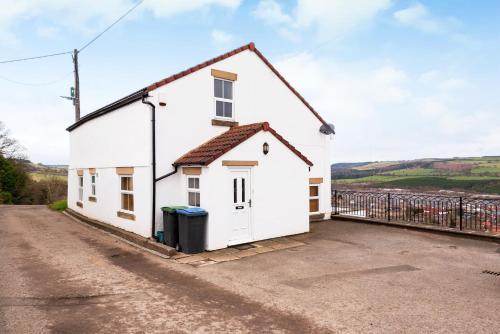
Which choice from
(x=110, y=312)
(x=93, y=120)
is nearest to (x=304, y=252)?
(x=110, y=312)

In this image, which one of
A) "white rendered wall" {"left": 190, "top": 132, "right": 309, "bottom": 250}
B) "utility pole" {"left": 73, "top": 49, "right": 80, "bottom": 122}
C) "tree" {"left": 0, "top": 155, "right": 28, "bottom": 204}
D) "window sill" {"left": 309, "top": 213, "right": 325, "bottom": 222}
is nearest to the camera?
"white rendered wall" {"left": 190, "top": 132, "right": 309, "bottom": 250}

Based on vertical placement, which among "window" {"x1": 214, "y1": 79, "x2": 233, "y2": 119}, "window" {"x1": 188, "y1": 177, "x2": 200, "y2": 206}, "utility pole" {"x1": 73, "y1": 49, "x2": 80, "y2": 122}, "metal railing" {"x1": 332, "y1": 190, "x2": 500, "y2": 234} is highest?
"utility pole" {"x1": 73, "y1": 49, "x2": 80, "y2": 122}

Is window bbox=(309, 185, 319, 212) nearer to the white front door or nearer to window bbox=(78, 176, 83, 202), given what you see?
the white front door

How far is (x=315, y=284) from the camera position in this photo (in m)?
6.56

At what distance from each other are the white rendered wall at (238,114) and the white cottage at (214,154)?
0.11 ft

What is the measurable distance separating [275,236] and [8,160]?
38653 mm

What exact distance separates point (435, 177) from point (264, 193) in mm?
41198

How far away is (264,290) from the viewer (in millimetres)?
6270

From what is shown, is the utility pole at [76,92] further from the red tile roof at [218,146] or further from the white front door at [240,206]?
the white front door at [240,206]

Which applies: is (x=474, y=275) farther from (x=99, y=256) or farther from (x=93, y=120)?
(x=93, y=120)

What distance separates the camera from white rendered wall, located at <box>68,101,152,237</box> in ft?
34.4

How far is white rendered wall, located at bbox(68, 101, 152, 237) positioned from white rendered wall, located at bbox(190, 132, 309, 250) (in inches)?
62.6

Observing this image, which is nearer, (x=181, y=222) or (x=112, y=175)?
(x=181, y=222)

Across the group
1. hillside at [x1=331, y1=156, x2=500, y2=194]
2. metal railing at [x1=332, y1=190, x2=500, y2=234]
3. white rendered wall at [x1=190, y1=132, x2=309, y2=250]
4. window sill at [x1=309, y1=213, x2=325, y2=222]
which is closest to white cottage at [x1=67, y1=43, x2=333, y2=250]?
white rendered wall at [x1=190, y1=132, x2=309, y2=250]
